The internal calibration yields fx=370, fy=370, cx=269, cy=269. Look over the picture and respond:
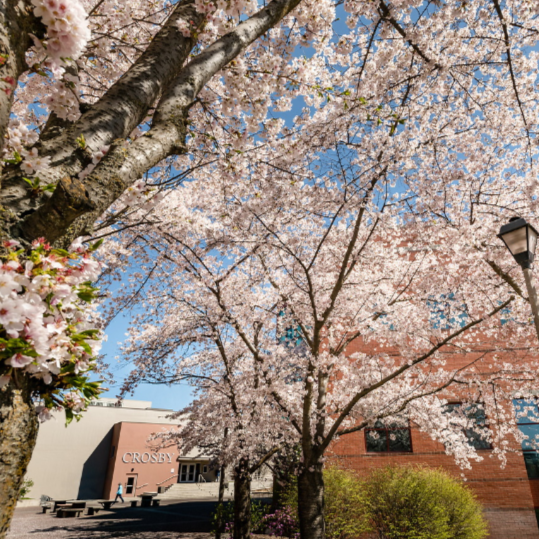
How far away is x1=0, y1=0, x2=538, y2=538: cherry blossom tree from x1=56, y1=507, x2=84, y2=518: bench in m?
14.7

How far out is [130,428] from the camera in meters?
32.4

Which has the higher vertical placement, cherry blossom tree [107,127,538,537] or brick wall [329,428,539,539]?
cherry blossom tree [107,127,538,537]

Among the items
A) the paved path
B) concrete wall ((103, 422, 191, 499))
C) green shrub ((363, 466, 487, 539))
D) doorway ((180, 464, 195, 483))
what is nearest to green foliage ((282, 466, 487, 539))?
green shrub ((363, 466, 487, 539))

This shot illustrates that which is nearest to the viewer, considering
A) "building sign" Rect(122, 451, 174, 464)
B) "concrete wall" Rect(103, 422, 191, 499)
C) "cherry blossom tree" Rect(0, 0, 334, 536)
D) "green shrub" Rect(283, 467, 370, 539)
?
"cherry blossom tree" Rect(0, 0, 334, 536)

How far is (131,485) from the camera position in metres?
31.4

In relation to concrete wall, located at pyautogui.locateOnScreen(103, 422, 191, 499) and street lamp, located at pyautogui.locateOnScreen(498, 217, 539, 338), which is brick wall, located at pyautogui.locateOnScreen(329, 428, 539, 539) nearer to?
street lamp, located at pyautogui.locateOnScreen(498, 217, 539, 338)

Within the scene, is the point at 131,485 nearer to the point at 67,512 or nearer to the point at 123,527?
the point at 67,512

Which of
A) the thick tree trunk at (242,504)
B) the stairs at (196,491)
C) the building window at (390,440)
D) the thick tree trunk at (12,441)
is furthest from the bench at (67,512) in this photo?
the thick tree trunk at (12,441)

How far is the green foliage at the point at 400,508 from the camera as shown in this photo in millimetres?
9789

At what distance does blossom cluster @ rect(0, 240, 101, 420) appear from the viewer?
1447 millimetres

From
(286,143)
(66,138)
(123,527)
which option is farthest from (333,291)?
(123,527)

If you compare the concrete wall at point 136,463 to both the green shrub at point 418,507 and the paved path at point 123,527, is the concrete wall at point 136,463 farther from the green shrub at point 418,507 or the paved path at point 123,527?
the green shrub at point 418,507

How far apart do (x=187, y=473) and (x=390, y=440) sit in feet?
90.8

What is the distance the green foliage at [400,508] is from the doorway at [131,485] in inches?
1060
